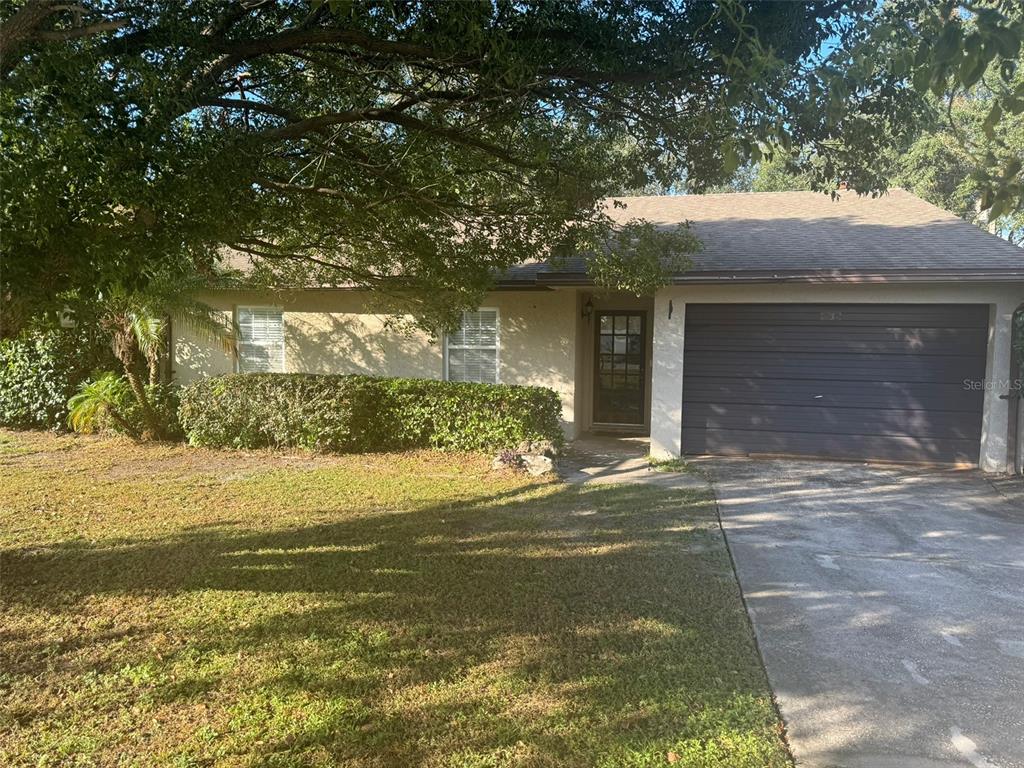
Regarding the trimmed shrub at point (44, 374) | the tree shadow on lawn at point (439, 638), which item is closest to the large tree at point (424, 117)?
the tree shadow on lawn at point (439, 638)

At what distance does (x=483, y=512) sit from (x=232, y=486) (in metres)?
3.12

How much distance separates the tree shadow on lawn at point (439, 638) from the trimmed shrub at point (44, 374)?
282 inches

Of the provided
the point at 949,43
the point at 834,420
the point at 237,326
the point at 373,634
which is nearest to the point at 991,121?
the point at 949,43

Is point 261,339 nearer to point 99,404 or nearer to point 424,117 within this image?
point 99,404

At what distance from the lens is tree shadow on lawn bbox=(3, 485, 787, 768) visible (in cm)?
300

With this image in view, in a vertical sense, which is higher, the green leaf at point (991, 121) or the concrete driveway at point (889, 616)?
the green leaf at point (991, 121)

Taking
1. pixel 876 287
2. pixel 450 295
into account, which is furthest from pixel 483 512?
pixel 876 287

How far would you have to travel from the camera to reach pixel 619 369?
12531mm

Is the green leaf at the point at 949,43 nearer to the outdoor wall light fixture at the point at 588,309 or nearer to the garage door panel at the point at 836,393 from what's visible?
the garage door panel at the point at 836,393

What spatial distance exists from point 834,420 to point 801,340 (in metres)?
1.20

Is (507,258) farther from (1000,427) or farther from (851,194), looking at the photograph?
(851,194)

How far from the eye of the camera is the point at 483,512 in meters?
6.89
